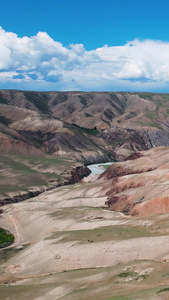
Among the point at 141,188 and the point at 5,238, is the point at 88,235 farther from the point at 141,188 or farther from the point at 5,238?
the point at 141,188

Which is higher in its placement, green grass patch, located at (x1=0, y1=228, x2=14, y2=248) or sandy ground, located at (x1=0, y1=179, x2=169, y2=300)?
sandy ground, located at (x1=0, y1=179, x2=169, y2=300)

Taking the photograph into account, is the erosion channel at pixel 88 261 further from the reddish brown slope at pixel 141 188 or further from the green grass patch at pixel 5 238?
the reddish brown slope at pixel 141 188

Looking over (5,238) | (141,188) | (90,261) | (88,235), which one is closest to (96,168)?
(141,188)

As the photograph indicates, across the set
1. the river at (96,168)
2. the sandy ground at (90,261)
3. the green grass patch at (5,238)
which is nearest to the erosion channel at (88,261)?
the sandy ground at (90,261)

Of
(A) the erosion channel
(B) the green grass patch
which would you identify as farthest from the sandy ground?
(B) the green grass patch

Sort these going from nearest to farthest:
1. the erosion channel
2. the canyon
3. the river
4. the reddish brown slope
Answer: the erosion channel < the canyon < the reddish brown slope < the river

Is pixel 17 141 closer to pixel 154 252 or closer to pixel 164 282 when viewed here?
pixel 154 252

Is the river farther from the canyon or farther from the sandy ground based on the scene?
the sandy ground

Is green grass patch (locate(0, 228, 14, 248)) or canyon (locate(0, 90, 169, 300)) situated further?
green grass patch (locate(0, 228, 14, 248))

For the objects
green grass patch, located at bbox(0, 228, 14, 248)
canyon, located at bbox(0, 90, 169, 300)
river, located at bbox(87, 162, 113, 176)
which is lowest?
river, located at bbox(87, 162, 113, 176)
